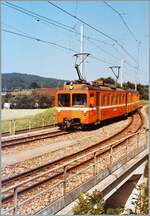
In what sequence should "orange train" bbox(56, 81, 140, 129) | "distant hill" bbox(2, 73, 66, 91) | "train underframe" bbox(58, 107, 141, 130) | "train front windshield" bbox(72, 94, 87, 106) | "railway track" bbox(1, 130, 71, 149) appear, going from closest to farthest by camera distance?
"distant hill" bbox(2, 73, 66, 91)
"railway track" bbox(1, 130, 71, 149)
"train underframe" bbox(58, 107, 141, 130)
"orange train" bbox(56, 81, 140, 129)
"train front windshield" bbox(72, 94, 87, 106)

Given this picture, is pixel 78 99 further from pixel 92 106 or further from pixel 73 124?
pixel 73 124

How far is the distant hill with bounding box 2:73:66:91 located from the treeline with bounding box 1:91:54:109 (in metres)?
0.08

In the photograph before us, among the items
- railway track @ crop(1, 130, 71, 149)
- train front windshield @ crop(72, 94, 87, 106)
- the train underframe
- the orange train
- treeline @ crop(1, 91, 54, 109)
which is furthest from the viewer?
train front windshield @ crop(72, 94, 87, 106)

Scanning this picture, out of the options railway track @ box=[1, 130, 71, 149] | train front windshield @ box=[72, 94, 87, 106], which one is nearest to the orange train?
train front windshield @ box=[72, 94, 87, 106]

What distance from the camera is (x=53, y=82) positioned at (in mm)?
4012

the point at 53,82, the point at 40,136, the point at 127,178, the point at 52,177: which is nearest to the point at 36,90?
the point at 53,82

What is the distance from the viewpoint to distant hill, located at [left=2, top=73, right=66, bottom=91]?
11.3ft

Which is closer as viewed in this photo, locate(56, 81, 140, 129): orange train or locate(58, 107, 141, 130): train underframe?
locate(58, 107, 141, 130): train underframe

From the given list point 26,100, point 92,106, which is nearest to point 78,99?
point 92,106

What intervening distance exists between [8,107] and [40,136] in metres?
2.89

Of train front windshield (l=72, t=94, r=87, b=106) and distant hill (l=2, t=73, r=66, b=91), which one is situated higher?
distant hill (l=2, t=73, r=66, b=91)

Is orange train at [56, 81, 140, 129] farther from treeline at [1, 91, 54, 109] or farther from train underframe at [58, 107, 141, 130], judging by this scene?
treeline at [1, 91, 54, 109]

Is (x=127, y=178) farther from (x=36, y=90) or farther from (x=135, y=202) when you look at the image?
(x=36, y=90)

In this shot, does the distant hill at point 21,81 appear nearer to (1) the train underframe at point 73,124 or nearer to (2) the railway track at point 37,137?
(2) the railway track at point 37,137
